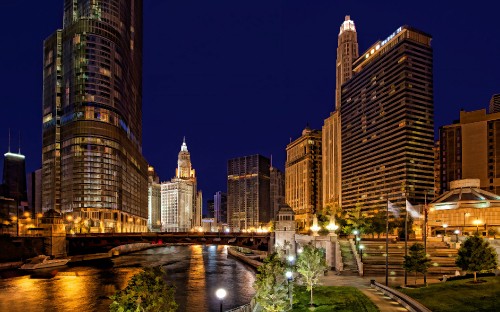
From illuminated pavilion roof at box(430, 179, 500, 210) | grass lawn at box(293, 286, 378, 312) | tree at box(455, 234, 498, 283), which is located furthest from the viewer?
illuminated pavilion roof at box(430, 179, 500, 210)

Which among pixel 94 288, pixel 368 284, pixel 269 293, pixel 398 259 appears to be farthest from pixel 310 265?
pixel 94 288

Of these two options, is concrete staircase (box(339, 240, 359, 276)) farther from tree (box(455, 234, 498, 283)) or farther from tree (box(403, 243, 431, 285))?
tree (box(455, 234, 498, 283))

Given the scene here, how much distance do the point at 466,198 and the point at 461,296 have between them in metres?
110

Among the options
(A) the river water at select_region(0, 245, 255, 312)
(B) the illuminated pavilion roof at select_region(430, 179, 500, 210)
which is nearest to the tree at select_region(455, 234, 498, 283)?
(A) the river water at select_region(0, 245, 255, 312)

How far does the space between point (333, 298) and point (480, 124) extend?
181 meters

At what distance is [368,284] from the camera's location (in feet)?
171

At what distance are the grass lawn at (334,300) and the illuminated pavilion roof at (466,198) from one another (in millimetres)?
102020

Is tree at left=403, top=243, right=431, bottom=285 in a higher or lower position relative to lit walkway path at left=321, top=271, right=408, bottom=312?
higher

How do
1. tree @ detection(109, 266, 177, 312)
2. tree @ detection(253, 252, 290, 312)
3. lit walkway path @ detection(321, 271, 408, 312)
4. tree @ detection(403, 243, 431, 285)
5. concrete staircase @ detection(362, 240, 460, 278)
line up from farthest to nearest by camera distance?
1. concrete staircase @ detection(362, 240, 460, 278)
2. tree @ detection(403, 243, 431, 285)
3. lit walkway path @ detection(321, 271, 408, 312)
4. tree @ detection(253, 252, 290, 312)
5. tree @ detection(109, 266, 177, 312)

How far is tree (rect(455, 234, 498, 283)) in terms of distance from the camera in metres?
44.8

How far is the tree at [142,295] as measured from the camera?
734 inches

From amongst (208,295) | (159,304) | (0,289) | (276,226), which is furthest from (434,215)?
(159,304)

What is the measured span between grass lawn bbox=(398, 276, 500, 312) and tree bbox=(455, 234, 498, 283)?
1374mm

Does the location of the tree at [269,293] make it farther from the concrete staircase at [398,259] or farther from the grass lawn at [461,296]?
the concrete staircase at [398,259]
